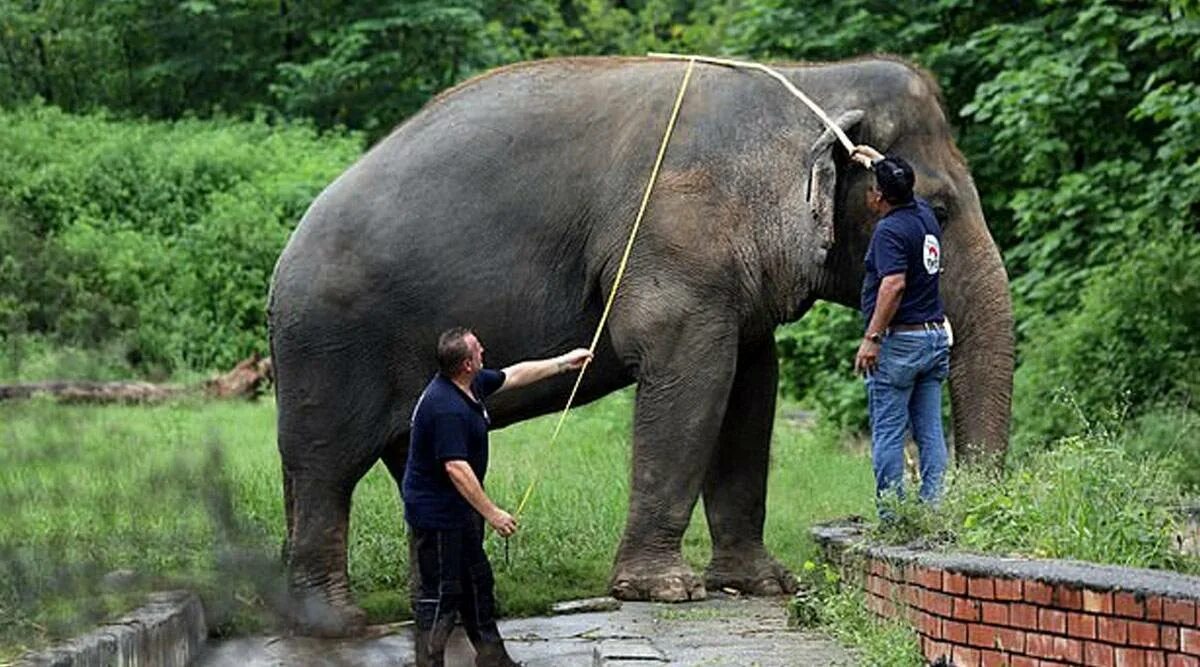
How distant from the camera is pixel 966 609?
27.2ft

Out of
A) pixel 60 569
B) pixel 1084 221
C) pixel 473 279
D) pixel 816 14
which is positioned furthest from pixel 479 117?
pixel 816 14

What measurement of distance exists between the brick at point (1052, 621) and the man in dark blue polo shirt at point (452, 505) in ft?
8.91

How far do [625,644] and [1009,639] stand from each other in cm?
252

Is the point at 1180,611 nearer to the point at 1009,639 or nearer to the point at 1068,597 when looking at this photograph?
the point at 1068,597

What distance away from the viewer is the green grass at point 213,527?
10.9 m

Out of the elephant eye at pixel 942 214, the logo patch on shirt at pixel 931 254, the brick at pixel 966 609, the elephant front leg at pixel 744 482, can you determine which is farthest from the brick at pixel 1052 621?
the elephant front leg at pixel 744 482

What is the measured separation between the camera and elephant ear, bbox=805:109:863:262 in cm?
1207

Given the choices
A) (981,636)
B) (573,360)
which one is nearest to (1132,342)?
(573,360)

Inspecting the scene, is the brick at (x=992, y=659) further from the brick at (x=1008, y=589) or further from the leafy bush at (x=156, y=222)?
the leafy bush at (x=156, y=222)

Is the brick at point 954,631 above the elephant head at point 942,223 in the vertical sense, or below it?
below

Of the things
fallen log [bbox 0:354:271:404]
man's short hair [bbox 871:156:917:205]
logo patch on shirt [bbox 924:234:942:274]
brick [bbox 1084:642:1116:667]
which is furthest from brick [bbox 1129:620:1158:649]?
fallen log [bbox 0:354:271:404]

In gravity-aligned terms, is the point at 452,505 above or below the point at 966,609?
above

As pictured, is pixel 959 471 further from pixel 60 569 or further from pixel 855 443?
pixel 855 443

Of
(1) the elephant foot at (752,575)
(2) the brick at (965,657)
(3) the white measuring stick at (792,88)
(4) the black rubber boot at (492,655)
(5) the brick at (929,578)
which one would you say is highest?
(3) the white measuring stick at (792,88)
